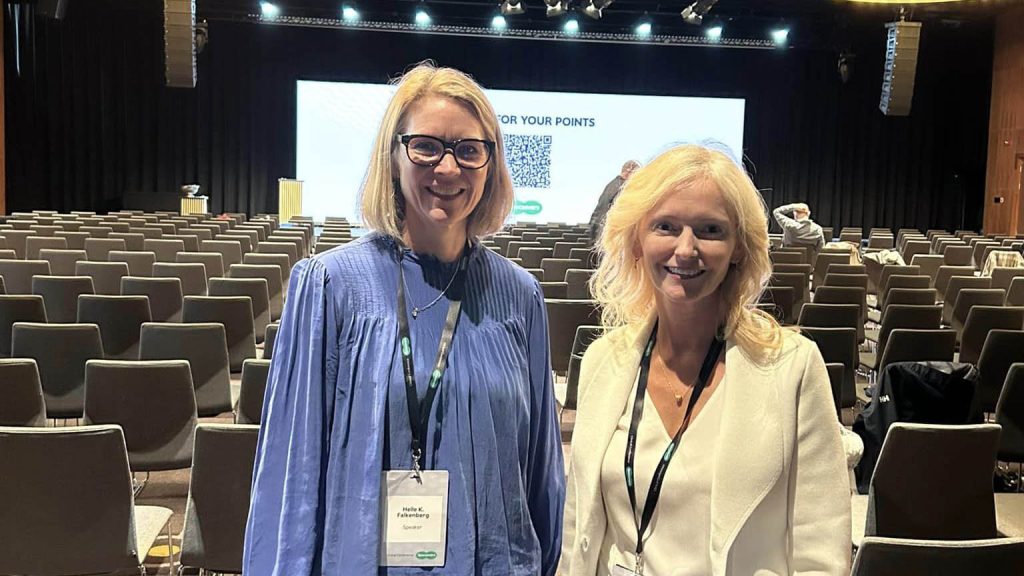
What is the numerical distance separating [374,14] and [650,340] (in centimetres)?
1716

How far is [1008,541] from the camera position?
2.04m

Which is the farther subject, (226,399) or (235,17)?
(235,17)

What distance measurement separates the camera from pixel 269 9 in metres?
17.5

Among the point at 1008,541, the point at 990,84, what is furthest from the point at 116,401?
the point at 990,84

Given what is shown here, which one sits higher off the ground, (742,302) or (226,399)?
(742,302)

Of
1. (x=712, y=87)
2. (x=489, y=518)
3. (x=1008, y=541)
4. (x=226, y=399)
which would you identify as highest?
(x=712, y=87)

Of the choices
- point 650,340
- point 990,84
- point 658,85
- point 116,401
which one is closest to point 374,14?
point 658,85

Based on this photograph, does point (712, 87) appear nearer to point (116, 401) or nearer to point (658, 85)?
point (658, 85)

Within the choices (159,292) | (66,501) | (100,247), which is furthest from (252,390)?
(100,247)

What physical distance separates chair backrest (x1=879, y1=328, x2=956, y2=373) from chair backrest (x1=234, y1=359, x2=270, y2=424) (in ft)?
11.3

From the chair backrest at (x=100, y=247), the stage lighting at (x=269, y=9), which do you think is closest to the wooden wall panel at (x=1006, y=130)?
the stage lighting at (x=269, y=9)

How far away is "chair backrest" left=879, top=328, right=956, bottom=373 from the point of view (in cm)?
543

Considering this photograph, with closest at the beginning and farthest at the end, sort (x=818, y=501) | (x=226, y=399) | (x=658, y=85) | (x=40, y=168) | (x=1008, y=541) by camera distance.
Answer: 1. (x=818, y=501)
2. (x=1008, y=541)
3. (x=226, y=399)
4. (x=40, y=168)
5. (x=658, y=85)

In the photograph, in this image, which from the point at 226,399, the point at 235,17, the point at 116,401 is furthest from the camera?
the point at 235,17
